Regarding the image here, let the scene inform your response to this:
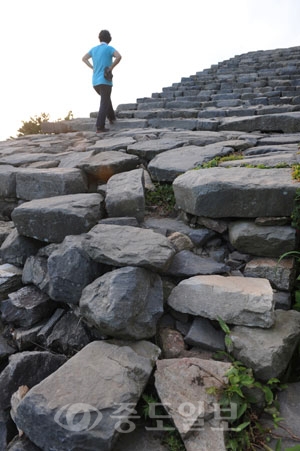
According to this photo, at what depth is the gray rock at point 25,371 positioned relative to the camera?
6.95ft

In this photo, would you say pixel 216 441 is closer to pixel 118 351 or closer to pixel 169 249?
pixel 118 351

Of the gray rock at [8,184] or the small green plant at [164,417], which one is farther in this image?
the gray rock at [8,184]

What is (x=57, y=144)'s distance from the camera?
19.2 feet

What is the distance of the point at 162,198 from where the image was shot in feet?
11.3

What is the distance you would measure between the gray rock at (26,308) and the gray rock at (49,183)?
1157mm

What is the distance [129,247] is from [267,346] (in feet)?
3.38

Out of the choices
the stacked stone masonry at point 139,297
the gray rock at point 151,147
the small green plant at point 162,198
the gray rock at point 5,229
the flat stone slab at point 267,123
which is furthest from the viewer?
the flat stone slab at point 267,123

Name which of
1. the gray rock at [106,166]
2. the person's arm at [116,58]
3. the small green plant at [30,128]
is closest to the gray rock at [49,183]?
the gray rock at [106,166]

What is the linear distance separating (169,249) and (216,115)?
208 inches

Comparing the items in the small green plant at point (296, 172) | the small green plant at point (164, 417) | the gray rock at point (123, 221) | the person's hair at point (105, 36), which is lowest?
the small green plant at point (164, 417)

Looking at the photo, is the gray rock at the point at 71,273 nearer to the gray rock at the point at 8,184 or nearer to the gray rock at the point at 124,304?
the gray rock at the point at 124,304

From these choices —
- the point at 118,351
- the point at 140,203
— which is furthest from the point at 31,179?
the point at 118,351

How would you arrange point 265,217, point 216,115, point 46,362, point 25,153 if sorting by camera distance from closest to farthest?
point 46,362, point 265,217, point 25,153, point 216,115

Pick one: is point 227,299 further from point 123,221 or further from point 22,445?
point 22,445
